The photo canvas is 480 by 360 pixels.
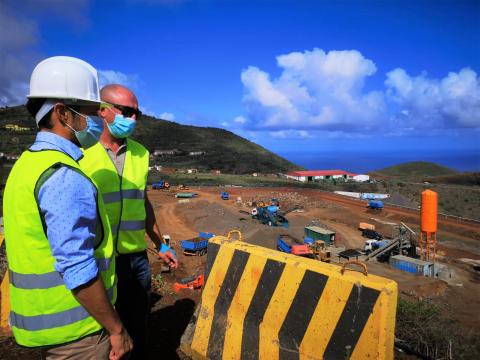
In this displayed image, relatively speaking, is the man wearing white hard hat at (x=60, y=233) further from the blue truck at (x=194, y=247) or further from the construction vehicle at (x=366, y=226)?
the construction vehicle at (x=366, y=226)

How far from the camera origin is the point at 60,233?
176 cm

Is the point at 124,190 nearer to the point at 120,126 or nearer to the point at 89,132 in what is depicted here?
the point at 120,126

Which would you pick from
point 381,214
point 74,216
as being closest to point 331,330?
point 74,216

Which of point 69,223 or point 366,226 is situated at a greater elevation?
point 69,223

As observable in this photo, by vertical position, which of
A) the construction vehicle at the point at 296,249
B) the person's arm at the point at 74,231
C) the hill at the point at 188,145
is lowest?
the construction vehicle at the point at 296,249

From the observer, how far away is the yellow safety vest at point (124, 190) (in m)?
3.04

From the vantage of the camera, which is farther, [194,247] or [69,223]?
[194,247]

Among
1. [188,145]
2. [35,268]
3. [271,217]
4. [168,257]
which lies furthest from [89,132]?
[188,145]

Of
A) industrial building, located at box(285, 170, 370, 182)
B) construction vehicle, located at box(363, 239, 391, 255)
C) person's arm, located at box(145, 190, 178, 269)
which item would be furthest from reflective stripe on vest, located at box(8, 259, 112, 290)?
industrial building, located at box(285, 170, 370, 182)

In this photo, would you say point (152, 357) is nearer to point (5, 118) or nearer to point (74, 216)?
point (74, 216)

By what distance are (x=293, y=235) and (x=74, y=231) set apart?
62.3ft

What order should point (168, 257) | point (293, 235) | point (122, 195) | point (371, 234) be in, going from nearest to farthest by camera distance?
point (122, 195)
point (168, 257)
point (293, 235)
point (371, 234)

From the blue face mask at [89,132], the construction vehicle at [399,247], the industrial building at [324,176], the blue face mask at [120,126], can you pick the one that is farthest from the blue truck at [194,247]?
the industrial building at [324,176]

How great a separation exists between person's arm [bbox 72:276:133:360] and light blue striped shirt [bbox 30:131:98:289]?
0.18 ft
